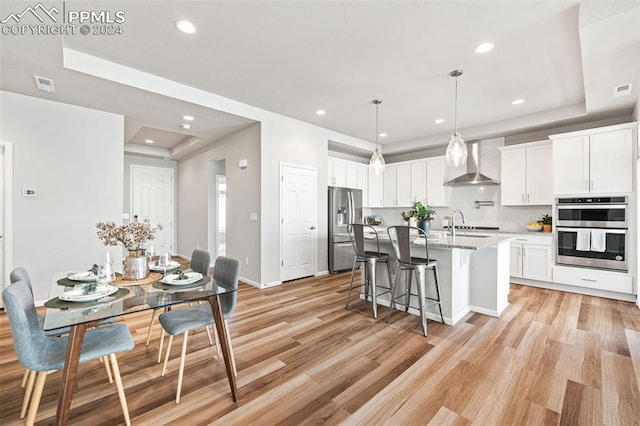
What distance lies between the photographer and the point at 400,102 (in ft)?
13.8

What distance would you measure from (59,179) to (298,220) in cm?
338

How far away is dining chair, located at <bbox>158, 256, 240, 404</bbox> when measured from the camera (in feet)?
6.30

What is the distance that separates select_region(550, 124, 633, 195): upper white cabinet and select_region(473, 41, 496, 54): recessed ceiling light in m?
2.70

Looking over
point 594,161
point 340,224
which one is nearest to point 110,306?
point 340,224

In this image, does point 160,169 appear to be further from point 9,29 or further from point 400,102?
point 400,102

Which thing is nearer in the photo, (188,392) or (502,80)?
(188,392)

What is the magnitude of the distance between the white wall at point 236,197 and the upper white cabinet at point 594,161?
4779 mm

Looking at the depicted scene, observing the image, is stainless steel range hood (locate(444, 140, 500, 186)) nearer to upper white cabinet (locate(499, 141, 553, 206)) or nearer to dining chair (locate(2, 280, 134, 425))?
upper white cabinet (locate(499, 141, 553, 206))

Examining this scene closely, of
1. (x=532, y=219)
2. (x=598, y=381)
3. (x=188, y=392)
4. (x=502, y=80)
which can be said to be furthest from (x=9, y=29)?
(x=532, y=219)

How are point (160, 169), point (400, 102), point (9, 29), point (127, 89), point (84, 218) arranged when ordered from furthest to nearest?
point (160, 169) → point (400, 102) → point (84, 218) → point (127, 89) → point (9, 29)

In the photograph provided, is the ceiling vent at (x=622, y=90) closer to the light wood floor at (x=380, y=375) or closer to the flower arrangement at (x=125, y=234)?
the light wood floor at (x=380, y=375)

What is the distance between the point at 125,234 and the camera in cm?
211

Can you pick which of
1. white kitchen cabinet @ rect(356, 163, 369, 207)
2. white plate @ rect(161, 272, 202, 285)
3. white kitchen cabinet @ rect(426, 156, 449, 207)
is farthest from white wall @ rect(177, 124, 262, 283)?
white kitchen cabinet @ rect(426, 156, 449, 207)

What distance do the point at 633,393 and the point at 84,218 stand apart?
19.2 ft
